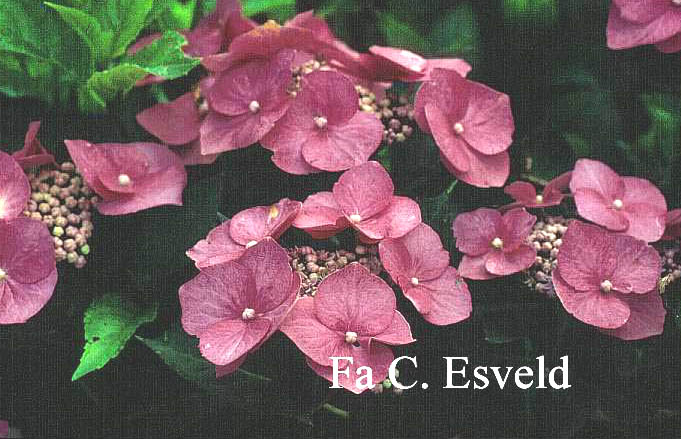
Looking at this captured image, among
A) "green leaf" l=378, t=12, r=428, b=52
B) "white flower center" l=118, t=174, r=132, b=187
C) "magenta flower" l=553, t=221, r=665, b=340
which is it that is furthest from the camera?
"green leaf" l=378, t=12, r=428, b=52

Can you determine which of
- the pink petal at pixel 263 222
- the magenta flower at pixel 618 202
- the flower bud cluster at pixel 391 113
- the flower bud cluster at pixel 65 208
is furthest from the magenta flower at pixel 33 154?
the magenta flower at pixel 618 202

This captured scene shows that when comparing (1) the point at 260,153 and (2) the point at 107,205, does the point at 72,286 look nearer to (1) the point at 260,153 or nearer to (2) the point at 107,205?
(2) the point at 107,205

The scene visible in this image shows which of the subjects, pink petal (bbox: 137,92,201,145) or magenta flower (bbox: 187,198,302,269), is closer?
magenta flower (bbox: 187,198,302,269)

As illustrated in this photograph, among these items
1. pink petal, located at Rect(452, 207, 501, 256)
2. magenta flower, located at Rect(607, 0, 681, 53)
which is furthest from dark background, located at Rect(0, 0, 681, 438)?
magenta flower, located at Rect(607, 0, 681, 53)

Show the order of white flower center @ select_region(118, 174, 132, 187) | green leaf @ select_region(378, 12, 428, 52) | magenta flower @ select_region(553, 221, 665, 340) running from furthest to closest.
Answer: green leaf @ select_region(378, 12, 428, 52), white flower center @ select_region(118, 174, 132, 187), magenta flower @ select_region(553, 221, 665, 340)

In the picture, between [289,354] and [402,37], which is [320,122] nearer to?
[289,354]

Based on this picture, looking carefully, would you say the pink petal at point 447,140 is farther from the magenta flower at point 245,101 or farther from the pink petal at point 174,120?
the pink petal at point 174,120

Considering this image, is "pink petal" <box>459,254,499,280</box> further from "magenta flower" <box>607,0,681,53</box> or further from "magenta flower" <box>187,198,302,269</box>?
"magenta flower" <box>607,0,681,53</box>
